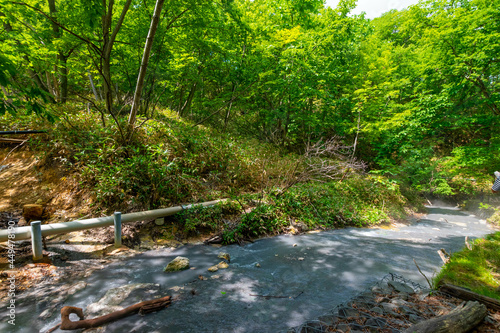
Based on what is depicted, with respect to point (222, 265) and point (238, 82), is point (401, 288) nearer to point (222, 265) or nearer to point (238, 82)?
point (222, 265)

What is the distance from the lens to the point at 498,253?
338cm

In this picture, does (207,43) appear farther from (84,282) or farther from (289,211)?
(84,282)

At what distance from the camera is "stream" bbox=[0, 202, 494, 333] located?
241 cm

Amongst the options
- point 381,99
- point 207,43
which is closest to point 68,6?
point 207,43

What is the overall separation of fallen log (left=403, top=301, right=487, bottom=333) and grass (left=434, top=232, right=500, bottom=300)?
75 centimetres

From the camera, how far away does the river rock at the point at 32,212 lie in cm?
389

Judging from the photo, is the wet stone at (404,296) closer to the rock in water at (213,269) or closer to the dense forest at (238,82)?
the rock in water at (213,269)

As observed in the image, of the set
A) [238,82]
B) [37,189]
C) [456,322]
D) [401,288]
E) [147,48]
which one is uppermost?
[238,82]

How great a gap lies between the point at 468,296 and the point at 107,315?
406 centimetres

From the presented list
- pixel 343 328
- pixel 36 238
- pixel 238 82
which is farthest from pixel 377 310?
pixel 238 82

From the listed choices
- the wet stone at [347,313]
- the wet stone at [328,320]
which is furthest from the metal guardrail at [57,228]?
the wet stone at [347,313]

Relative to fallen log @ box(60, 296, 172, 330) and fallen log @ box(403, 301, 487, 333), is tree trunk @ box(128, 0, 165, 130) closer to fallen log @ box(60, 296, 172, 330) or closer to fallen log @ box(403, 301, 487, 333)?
fallen log @ box(60, 296, 172, 330)

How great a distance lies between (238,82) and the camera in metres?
8.68

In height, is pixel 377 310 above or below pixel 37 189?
below
